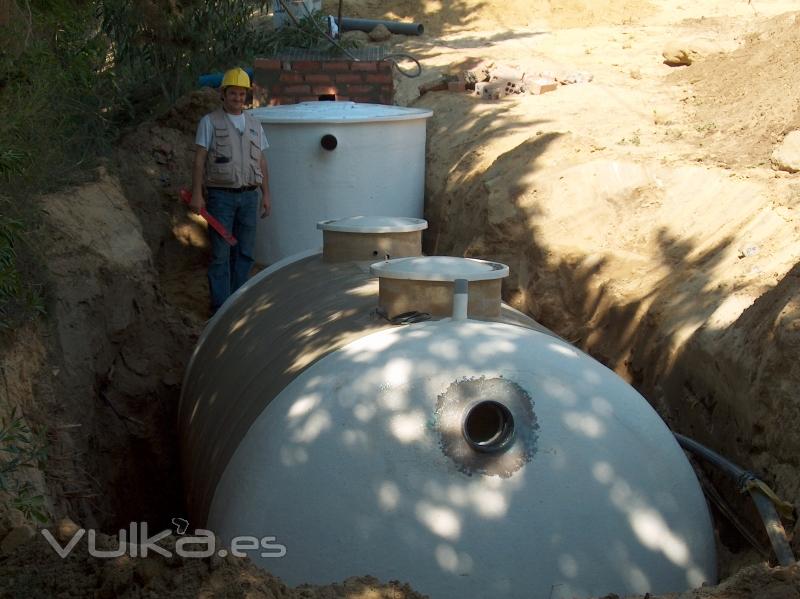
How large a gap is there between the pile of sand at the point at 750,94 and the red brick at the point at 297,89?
3.66 meters

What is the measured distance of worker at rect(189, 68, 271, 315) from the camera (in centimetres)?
773

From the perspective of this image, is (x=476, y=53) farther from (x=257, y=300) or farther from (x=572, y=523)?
(x=572, y=523)

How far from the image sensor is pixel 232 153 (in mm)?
7805

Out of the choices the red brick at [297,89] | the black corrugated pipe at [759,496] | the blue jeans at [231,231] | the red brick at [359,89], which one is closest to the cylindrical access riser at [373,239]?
the black corrugated pipe at [759,496]

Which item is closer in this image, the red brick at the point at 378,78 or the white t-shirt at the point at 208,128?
the white t-shirt at the point at 208,128

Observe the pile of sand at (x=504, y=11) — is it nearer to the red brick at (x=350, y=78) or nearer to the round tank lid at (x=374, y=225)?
the red brick at (x=350, y=78)

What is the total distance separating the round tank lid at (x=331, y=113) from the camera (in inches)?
342

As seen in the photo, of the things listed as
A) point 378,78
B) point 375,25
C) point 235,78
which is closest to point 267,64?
point 378,78

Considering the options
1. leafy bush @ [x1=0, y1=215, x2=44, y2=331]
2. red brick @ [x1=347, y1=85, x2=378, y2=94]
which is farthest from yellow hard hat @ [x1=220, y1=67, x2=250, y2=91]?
leafy bush @ [x1=0, y1=215, x2=44, y2=331]

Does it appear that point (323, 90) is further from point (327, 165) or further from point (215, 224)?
point (215, 224)

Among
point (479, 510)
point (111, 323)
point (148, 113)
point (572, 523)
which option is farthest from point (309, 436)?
point (148, 113)

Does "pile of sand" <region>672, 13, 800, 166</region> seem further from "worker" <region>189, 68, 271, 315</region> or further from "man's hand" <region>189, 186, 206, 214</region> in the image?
"man's hand" <region>189, 186, 206, 214</region>

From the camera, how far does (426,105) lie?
35.4 feet

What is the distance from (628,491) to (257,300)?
2.90m
